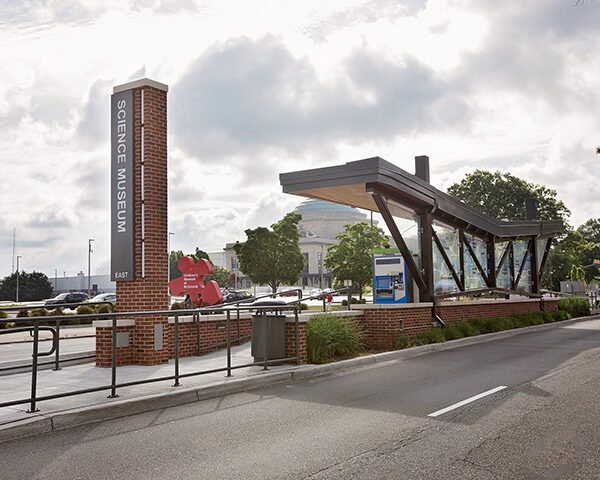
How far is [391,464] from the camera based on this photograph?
5281 millimetres

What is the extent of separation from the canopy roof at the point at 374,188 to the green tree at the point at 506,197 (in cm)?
4185

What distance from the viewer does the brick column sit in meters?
11.6

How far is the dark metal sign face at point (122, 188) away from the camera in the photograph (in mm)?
11938

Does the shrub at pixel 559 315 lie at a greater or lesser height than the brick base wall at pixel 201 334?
lesser

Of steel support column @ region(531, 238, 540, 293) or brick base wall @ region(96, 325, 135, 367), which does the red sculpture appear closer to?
brick base wall @ region(96, 325, 135, 367)

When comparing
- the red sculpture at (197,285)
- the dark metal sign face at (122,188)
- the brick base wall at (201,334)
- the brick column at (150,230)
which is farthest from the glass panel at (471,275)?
the dark metal sign face at (122,188)

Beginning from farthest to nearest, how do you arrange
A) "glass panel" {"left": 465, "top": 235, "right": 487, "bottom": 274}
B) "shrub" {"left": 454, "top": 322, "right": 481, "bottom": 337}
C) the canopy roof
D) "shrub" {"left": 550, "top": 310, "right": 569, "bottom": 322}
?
1. "shrub" {"left": 550, "top": 310, "right": 569, "bottom": 322}
2. "glass panel" {"left": 465, "top": 235, "right": 487, "bottom": 274}
3. "shrub" {"left": 454, "top": 322, "right": 481, "bottom": 337}
4. the canopy roof

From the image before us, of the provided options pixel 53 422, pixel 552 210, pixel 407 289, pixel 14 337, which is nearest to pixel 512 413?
pixel 53 422

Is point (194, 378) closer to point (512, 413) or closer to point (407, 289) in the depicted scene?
point (512, 413)

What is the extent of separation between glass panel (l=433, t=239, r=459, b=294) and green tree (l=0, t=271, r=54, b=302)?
7616 centimetres

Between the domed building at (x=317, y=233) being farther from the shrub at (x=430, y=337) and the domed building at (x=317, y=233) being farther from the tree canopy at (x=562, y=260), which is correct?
the shrub at (x=430, y=337)

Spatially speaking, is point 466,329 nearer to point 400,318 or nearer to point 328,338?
point 400,318

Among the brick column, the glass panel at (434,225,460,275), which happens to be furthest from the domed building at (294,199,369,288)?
the brick column

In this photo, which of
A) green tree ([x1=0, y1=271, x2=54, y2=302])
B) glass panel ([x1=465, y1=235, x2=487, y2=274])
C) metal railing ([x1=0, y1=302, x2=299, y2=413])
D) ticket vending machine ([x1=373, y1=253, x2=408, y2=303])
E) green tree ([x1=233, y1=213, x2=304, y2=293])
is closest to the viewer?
metal railing ([x1=0, y1=302, x2=299, y2=413])
